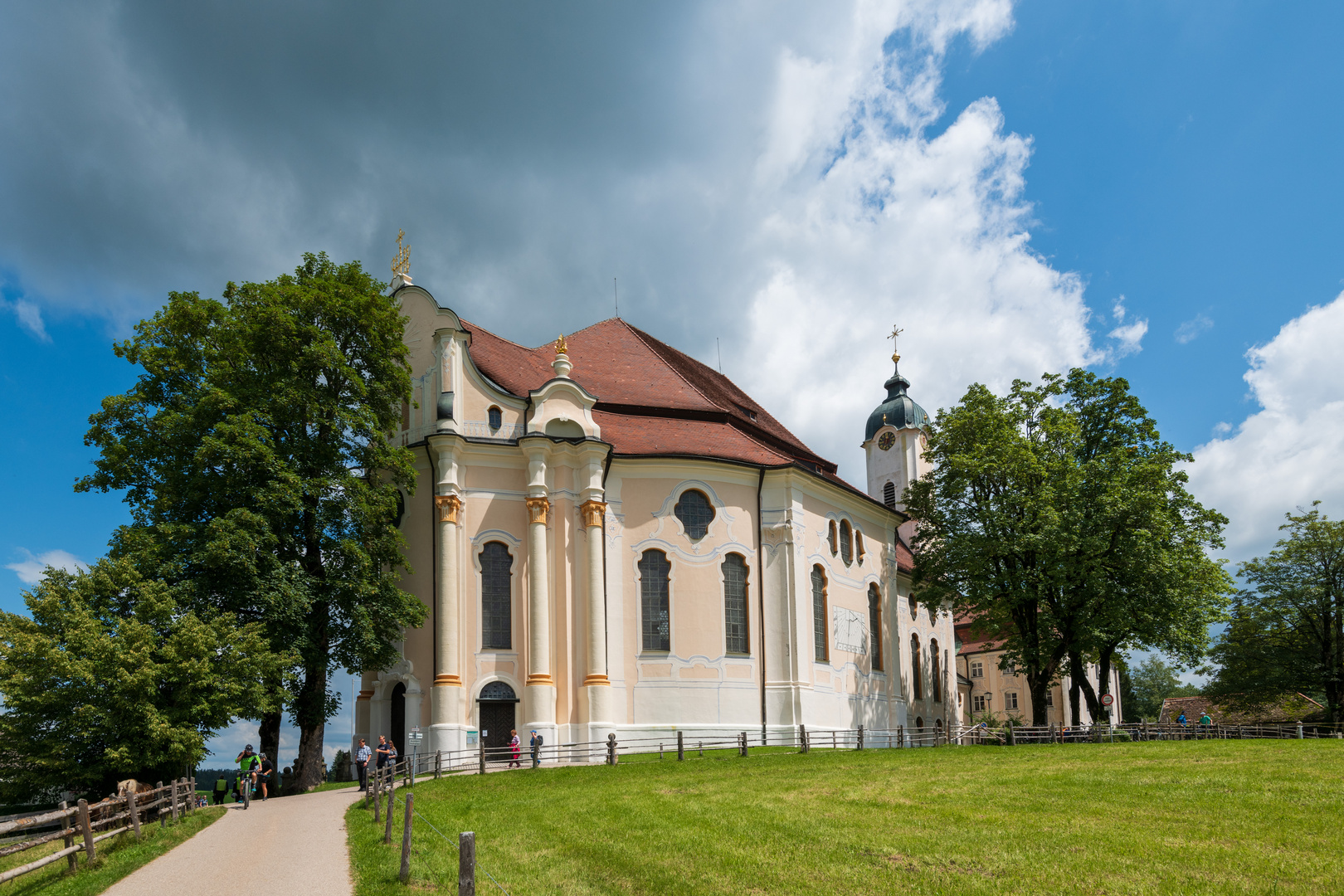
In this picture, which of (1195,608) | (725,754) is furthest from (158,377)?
(1195,608)

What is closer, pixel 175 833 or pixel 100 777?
pixel 175 833

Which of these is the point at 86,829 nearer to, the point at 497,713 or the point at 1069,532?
the point at 497,713

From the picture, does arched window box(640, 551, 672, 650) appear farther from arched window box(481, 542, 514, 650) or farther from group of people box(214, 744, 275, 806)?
group of people box(214, 744, 275, 806)

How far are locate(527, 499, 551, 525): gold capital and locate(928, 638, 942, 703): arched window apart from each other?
71.6 feet

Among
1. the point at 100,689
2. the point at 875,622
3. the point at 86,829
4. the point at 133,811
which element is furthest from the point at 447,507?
the point at 875,622

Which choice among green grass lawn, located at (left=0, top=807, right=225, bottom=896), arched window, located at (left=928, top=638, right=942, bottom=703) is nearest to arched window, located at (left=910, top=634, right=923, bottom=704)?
arched window, located at (left=928, top=638, right=942, bottom=703)

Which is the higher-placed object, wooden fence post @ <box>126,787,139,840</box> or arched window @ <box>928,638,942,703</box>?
arched window @ <box>928,638,942,703</box>

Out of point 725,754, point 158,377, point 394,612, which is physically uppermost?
point 158,377

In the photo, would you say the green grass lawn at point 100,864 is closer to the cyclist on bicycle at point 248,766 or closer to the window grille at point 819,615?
the cyclist on bicycle at point 248,766

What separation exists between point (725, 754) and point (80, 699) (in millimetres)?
16551

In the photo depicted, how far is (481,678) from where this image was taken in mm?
Answer: 31453

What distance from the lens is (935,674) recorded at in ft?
152

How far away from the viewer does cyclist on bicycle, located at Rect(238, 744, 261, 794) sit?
Result: 24406 mm

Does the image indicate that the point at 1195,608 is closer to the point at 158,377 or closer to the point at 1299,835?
the point at 1299,835
